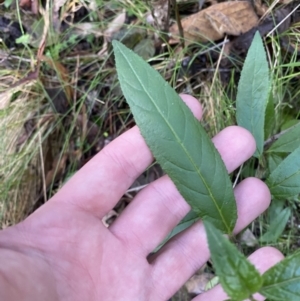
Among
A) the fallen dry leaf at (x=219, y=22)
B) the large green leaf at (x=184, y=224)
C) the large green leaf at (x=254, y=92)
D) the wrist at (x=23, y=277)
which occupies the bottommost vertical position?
the large green leaf at (x=184, y=224)

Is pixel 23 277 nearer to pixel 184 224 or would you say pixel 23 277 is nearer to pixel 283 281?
pixel 184 224

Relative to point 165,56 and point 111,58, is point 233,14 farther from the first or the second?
point 111,58

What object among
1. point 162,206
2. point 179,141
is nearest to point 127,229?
point 162,206

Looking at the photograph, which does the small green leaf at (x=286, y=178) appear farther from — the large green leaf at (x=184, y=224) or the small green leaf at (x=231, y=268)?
the small green leaf at (x=231, y=268)

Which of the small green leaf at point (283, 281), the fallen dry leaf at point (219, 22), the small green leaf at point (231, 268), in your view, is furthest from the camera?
the fallen dry leaf at point (219, 22)

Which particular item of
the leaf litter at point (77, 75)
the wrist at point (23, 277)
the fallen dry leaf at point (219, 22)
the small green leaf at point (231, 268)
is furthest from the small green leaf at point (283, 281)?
the fallen dry leaf at point (219, 22)

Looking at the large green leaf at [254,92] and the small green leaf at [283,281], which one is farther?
the large green leaf at [254,92]

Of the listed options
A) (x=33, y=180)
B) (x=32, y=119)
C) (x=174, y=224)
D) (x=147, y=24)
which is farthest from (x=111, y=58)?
(x=174, y=224)

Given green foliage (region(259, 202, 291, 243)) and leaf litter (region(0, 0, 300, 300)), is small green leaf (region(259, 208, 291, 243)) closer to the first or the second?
green foliage (region(259, 202, 291, 243))
